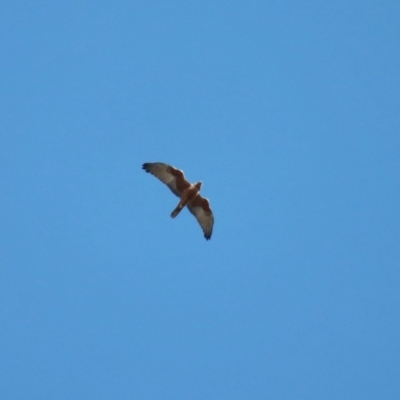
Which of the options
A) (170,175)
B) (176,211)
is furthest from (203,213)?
(170,175)

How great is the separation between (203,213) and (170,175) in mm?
1655

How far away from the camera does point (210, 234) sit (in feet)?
87.7

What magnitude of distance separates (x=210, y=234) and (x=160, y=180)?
2.40 meters

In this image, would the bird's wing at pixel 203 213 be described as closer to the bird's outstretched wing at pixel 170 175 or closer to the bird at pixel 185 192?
the bird at pixel 185 192

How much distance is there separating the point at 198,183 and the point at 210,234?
6.46 ft

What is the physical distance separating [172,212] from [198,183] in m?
1.22

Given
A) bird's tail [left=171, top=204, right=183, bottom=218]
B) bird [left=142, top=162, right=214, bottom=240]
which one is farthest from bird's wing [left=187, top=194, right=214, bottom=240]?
bird's tail [left=171, top=204, right=183, bottom=218]

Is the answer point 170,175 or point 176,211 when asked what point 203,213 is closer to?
point 176,211

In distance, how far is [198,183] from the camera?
25.7 meters

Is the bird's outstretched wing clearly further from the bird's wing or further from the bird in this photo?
the bird's wing

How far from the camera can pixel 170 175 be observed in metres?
26.0

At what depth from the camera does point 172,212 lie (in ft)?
83.3

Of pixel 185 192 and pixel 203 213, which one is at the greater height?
pixel 203 213

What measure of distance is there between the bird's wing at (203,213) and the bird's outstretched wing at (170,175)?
23.8 inches
